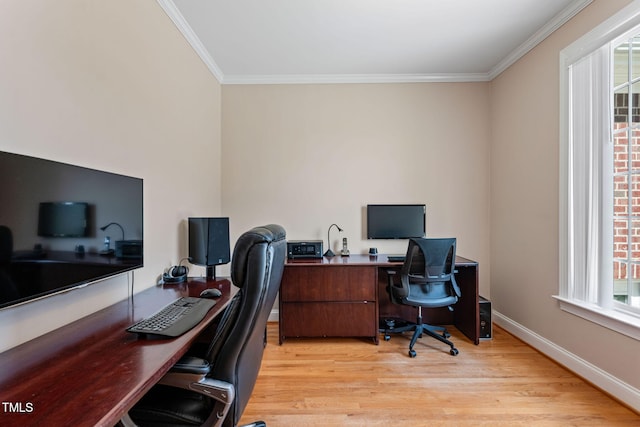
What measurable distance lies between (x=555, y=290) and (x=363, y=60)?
272cm

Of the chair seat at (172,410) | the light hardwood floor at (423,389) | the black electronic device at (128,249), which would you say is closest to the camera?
the chair seat at (172,410)

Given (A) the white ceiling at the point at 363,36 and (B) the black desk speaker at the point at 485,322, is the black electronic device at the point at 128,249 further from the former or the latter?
(B) the black desk speaker at the point at 485,322

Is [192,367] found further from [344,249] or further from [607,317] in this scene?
[607,317]

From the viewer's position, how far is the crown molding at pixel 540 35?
82.0 inches

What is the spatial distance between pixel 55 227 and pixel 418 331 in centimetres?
268

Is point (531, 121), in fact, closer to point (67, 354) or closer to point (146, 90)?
point (146, 90)

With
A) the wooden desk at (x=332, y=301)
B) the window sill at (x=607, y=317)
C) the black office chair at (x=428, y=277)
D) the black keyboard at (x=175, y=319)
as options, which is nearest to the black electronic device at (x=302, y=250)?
the wooden desk at (x=332, y=301)

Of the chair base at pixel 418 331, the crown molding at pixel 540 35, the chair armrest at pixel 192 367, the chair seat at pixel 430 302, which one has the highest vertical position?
the crown molding at pixel 540 35

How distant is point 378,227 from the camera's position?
10.2ft

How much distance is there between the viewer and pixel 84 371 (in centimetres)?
87

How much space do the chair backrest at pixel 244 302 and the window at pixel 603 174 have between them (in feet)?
7.38

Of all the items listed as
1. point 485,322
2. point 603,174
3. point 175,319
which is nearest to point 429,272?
point 485,322

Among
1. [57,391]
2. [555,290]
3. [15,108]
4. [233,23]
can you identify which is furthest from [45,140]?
[555,290]

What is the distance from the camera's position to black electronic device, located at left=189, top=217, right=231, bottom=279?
7.15 ft
